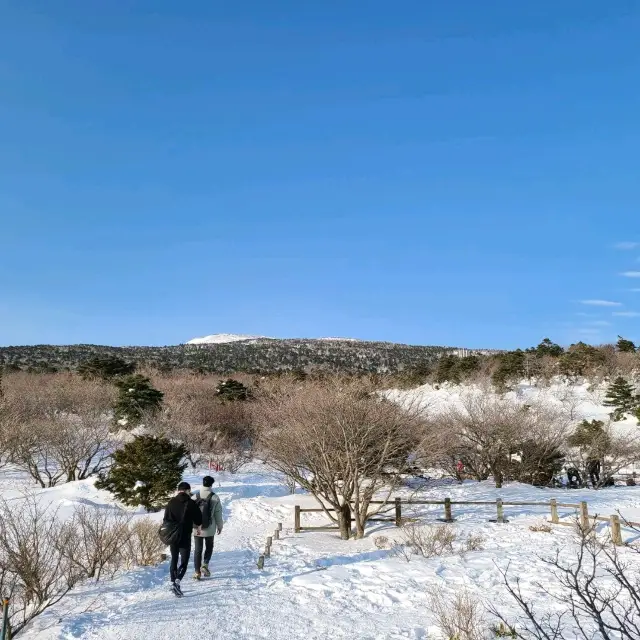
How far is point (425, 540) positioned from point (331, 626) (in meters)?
5.59

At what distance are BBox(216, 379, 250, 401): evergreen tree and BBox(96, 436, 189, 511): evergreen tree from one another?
23100mm

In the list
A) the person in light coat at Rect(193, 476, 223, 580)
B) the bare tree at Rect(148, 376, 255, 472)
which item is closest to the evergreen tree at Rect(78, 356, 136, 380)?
the bare tree at Rect(148, 376, 255, 472)

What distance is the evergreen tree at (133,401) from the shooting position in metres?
36.1

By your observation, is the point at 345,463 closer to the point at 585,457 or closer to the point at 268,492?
the point at 268,492

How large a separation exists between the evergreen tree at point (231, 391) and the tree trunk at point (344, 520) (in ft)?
94.7

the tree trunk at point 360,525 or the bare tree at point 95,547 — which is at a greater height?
the bare tree at point 95,547

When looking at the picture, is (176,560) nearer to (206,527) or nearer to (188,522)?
(188,522)

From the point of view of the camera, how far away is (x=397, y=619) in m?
7.47

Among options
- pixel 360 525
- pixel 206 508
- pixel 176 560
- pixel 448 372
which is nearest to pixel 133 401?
pixel 360 525

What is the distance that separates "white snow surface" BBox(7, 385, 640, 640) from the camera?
6.74m

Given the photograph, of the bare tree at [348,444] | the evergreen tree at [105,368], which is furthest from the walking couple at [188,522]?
the evergreen tree at [105,368]

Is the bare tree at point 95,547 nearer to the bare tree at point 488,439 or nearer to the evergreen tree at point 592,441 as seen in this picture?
the bare tree at point 488,439

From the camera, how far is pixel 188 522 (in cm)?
813

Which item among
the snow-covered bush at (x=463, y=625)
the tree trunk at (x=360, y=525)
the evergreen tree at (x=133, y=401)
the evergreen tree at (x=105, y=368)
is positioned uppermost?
the evergreen tree at (x=105, y=368)
